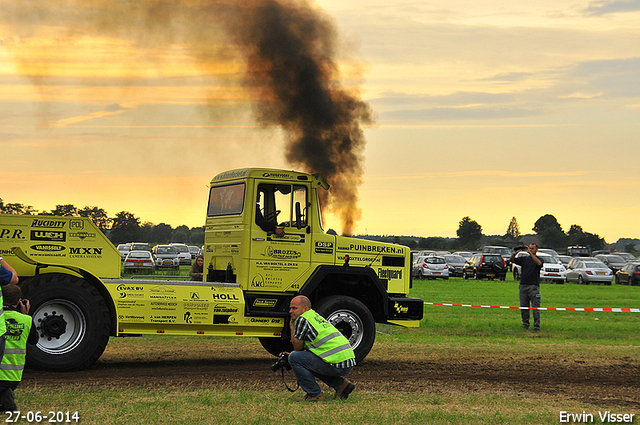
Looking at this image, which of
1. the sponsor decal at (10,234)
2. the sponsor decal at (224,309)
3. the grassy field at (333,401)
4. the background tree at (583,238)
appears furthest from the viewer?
the background tree at (583,238)

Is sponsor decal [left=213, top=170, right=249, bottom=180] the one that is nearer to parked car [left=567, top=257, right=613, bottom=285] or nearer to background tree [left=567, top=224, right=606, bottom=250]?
parked car [left=567, top=257, right=613, bottom=285]

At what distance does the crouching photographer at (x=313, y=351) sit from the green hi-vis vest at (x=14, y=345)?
277 centimetres

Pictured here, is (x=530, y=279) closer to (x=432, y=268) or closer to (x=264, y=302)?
(x=264, y=302)

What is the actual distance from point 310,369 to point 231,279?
399 cm

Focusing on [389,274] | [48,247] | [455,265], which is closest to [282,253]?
[389,274]

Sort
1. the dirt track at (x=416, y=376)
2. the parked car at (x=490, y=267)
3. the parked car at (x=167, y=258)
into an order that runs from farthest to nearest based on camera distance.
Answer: the parked car at (x=167, y=258) → the parked car at (x=490, y=267) → the dirt track at (x=416, y=376)

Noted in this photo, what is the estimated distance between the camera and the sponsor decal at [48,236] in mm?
11047

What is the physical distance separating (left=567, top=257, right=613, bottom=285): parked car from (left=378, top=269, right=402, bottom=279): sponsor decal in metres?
33.7

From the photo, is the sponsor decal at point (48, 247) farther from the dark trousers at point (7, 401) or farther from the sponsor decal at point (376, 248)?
the sponsor decal at point (376, 248)

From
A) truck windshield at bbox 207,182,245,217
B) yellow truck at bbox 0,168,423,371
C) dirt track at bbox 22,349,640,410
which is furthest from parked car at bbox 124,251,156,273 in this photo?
yellow truck at bbox 0,168,423,371

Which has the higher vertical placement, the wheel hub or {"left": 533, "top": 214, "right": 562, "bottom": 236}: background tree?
{"left": 533, "top": 214, "right": 562, "bottom": 236}: background tree

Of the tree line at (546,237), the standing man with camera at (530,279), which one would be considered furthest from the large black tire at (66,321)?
the tree line at (546,237)

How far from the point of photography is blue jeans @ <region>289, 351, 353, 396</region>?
8.66 meters

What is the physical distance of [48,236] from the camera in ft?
36.6
